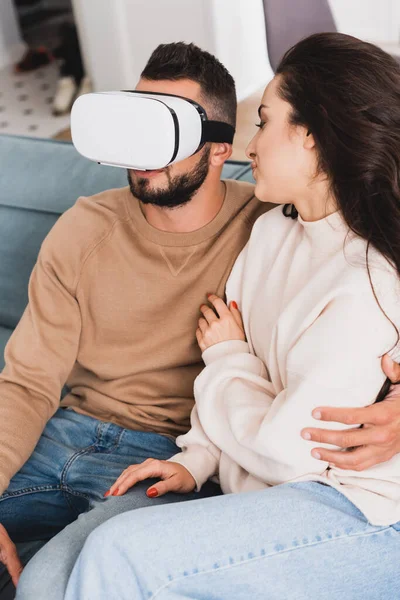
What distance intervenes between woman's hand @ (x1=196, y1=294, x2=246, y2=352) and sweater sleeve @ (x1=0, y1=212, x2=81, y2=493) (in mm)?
258

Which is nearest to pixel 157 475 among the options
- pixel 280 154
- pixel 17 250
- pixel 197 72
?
pixel 280 154

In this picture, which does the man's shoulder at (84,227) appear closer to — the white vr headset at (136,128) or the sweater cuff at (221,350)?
the white vr headset at (136,128)

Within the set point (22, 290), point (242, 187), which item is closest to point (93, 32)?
point (22, 290)

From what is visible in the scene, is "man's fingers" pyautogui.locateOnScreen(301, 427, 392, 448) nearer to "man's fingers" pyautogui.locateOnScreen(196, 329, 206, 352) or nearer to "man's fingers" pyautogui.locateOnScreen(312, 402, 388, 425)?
"man's fingers" pyautogui.locateOnScreen(312, 402, 388, 425)

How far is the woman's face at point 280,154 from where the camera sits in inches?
50.2

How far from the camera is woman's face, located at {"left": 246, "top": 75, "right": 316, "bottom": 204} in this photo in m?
1.28

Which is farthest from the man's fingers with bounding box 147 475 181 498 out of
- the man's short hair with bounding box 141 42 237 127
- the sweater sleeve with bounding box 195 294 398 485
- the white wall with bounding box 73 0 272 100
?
the white wall with bounding box 73 0 272 100

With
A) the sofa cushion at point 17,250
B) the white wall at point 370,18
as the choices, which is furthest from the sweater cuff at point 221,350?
the white wall at point 370,18

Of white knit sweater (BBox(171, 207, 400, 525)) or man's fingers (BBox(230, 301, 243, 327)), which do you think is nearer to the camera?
white knit sweater (BBox(171, 207, 400, 525))

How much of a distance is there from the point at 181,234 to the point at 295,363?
0.39 metres

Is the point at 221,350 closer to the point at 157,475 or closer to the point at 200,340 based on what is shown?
the point at 200,340

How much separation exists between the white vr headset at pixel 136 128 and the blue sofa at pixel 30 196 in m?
0.51

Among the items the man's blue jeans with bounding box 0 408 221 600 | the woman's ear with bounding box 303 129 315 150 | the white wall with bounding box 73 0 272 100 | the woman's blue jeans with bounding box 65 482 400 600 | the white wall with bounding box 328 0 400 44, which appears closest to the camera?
the woman's blue jeans with bounding box 65 482 400 600

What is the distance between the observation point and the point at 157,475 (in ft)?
4.43
